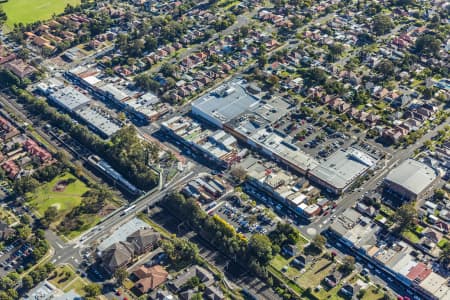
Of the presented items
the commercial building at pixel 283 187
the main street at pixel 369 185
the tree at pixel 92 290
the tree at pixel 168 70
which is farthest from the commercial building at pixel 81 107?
the main street at pixel 369 185

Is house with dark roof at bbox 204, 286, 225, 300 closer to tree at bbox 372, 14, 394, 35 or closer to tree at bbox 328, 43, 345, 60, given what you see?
tree at bbox 328, 43, 345, 60

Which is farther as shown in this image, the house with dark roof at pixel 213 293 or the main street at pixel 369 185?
the main street at pixel 369 185

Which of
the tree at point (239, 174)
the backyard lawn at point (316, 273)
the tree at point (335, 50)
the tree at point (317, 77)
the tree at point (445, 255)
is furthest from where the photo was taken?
the tree at point (335, 50)

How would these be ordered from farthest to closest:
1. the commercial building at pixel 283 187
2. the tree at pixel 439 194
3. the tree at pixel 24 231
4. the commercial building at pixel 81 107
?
the commercial building at pixel 81 107 < the tree at pixel 439 194 < the commercial building at pixel 283 187 < the tree at pixel 24 231

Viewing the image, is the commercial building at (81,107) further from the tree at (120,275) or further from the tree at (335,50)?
the tree at (335,50)

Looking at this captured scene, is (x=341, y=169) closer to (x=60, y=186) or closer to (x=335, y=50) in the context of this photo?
(x=335, y=50)

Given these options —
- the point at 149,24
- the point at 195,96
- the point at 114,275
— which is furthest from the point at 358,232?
the point at 149,24

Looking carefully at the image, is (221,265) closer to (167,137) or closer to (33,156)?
(167,137)
